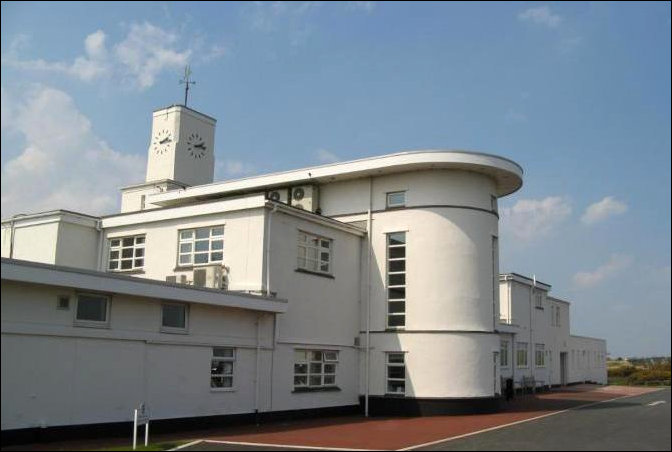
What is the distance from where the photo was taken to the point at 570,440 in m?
15.5

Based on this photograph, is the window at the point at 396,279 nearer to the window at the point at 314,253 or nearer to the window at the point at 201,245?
the window at the point at 314,253

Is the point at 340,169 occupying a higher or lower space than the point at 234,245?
higher

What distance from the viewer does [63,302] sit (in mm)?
15750

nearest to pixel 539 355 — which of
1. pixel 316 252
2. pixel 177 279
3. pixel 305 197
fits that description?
pixel 305 197

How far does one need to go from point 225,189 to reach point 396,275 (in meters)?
7.55

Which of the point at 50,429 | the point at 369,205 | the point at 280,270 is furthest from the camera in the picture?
the point at 369,205

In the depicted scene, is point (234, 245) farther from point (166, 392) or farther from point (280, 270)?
point (166, 392)

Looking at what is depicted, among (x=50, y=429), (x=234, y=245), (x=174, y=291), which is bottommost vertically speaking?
(x=50, y=429)

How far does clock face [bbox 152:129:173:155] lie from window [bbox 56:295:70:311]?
19.5m

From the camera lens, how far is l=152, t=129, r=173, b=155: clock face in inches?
1358

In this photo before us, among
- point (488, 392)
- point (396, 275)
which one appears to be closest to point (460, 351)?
point (488, 392)

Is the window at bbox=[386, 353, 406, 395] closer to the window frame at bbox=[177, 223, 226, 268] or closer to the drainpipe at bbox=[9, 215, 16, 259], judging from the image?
the window frame at bbox=[177, 223, 226, 268]

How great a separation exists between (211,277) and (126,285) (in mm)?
5304

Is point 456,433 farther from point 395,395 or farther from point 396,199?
point 396,199
